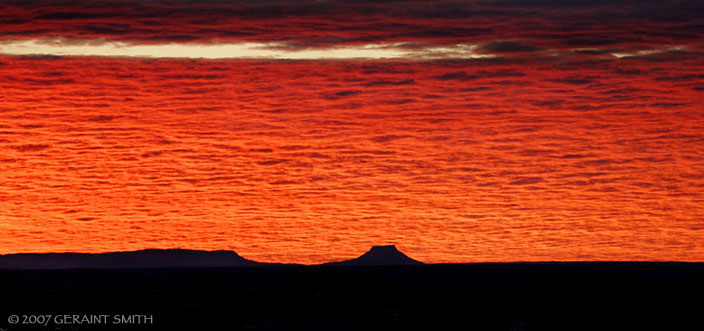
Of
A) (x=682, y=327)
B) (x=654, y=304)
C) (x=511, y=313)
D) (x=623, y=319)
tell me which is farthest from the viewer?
(x=654, y=304)

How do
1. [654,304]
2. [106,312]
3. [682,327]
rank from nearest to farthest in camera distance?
[682,327] → [106,312] → [654,304]

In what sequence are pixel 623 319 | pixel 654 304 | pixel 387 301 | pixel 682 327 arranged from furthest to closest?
pixel 387 301
pixel 654 304
pixel 623 319
pixel 682 327

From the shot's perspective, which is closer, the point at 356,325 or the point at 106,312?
the point at 356,325

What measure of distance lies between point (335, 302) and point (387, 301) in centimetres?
355

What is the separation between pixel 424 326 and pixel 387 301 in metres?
20.8

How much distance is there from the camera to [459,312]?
42.7 metres

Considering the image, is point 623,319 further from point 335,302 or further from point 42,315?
point 42,315

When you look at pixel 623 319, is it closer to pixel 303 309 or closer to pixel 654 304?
pixel 654 304

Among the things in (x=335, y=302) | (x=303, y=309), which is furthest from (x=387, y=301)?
(x=303, y=309)

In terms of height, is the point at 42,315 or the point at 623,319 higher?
the point at 42,315

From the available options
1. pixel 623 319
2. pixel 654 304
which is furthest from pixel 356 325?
pixel 654 304

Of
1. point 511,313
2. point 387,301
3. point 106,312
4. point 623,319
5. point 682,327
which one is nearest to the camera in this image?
point 682,327

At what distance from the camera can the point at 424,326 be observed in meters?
33.5

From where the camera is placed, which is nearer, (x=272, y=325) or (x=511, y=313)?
(x=272, y=325)
